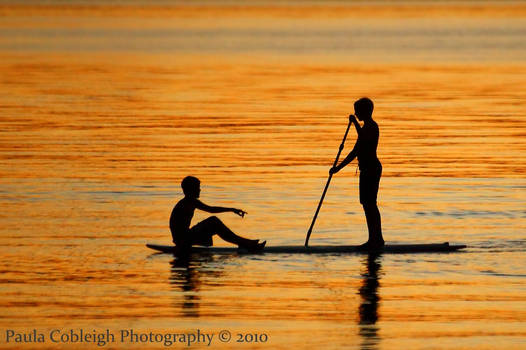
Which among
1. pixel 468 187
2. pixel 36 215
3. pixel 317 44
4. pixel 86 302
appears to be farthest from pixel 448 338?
pixel 317 44

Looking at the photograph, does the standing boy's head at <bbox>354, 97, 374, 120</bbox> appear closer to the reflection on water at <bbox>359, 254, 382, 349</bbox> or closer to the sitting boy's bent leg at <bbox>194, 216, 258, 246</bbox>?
the reflection on water at <bbox>359, 254, 382, 349</bbox>

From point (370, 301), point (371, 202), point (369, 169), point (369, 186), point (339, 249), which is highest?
point (369, 169)

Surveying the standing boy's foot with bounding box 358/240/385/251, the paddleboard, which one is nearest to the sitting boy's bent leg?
the paddleboard

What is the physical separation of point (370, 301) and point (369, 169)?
3226 mm

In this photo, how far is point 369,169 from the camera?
59.7 feet

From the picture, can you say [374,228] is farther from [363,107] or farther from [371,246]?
[363,107]


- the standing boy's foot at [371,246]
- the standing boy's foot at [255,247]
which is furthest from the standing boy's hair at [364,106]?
the standing boy's foot at [255,247]

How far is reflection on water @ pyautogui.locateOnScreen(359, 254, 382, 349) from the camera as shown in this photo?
45.0ft

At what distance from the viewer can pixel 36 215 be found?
21.2 m

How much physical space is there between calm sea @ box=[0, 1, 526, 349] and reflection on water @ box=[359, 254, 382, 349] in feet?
0.08

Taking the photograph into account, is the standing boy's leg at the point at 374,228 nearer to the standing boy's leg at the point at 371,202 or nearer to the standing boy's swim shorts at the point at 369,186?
the standing boy's leg at the point at 371,202

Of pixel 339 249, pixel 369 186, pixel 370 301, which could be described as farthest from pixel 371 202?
pixel 370 301

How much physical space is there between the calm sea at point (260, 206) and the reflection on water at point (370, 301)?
2 cm

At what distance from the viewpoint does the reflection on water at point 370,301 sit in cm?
1371
